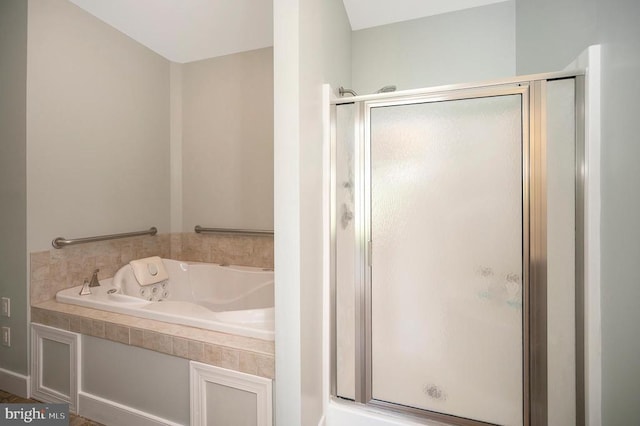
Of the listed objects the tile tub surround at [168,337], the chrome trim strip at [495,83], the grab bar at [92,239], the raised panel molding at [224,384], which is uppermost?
the chrome trim strip at [495,83]

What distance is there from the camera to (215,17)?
2.03 metres

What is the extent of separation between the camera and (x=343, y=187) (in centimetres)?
151

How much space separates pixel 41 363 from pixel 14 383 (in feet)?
0.93

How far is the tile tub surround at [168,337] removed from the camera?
1.23 m

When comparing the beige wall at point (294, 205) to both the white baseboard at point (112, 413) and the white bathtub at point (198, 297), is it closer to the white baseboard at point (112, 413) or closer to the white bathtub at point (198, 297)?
the white bathtub at point (198, 297)

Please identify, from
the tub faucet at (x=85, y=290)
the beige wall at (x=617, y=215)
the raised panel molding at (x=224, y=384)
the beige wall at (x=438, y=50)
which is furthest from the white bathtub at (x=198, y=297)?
the beige wall at (x=438, y=50)

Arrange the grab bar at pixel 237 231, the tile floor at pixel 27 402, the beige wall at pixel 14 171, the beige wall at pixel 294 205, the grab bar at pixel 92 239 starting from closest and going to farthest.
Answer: the beige wall at pixel 294 205 → the tile floor at pixel 27 402 → the beige wall at pixel 14 171 → the grab bar at pixel 92 239 → the grab bar at pixel 237 231

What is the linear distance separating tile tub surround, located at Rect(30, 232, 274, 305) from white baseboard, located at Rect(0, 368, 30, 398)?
18.9 inches

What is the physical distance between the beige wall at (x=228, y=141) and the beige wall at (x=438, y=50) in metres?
0.84

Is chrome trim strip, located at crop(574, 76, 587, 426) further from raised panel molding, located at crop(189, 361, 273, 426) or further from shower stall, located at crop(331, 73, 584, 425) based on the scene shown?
raised panel molding, located at crop(189, 361, 273, 426)

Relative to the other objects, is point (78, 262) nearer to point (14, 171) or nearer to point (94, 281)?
point (94, 281)

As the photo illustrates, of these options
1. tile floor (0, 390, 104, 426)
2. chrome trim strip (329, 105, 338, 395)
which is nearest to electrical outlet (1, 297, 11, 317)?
tile floor (0, 390, 104, 426)


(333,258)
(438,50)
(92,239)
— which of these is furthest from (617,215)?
(92,239)

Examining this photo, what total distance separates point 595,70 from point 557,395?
4.48ft
